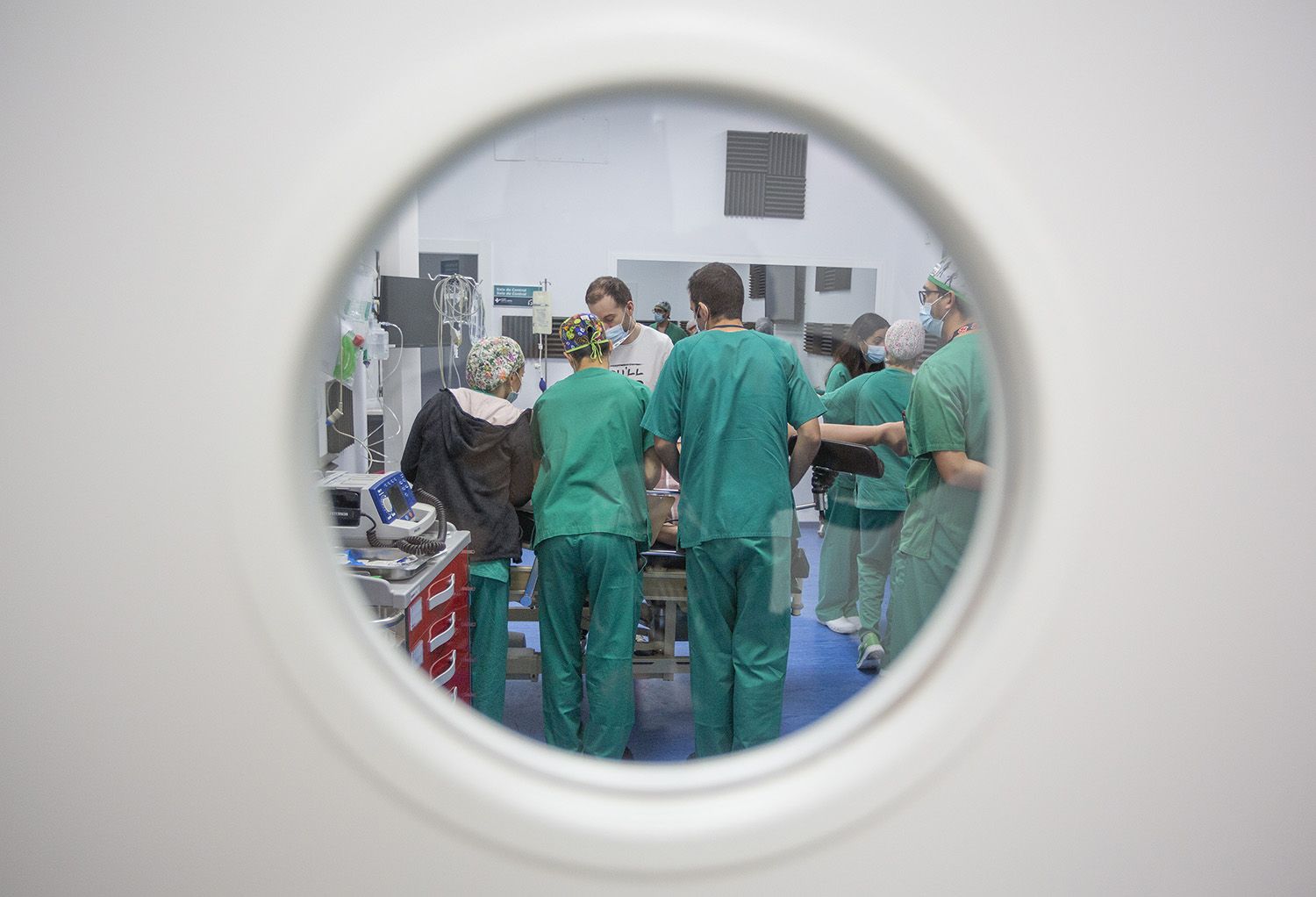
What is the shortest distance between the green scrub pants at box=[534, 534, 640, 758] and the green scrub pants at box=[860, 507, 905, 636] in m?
0.76

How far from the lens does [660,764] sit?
2.95 ft

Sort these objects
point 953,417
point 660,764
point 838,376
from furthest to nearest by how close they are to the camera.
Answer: point 838,376, point 953,417, point 660,764

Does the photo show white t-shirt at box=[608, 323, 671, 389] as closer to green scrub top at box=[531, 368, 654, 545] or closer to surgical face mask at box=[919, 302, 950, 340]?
green scrub top at box=[531, 368, 654, 545]

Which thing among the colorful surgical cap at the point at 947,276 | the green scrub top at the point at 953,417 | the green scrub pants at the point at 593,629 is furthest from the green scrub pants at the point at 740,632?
the colorful surgical cap at the point at 947,276

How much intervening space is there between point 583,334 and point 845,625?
1.22m

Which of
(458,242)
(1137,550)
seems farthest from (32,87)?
(1137,550)

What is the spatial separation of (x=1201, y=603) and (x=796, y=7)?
0.72 m

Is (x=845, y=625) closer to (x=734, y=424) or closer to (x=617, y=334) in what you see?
(x=734, y=424)

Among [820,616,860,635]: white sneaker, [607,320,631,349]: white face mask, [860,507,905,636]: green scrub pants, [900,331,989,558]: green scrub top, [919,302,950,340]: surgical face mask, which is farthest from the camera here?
[820,616,860,635]: white sneaker

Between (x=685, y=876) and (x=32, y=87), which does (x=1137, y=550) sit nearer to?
(x=685, y=876)

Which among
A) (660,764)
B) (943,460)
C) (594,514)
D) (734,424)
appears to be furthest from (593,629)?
(660,764)

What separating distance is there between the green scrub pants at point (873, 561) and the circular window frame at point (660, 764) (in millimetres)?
1396

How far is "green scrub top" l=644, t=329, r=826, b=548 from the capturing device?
1706 millimetres

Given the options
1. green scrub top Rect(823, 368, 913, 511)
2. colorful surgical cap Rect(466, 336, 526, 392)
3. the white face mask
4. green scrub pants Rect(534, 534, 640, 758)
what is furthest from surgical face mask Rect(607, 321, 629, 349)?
green scrub top Rect(823, 368, 913, 511)
